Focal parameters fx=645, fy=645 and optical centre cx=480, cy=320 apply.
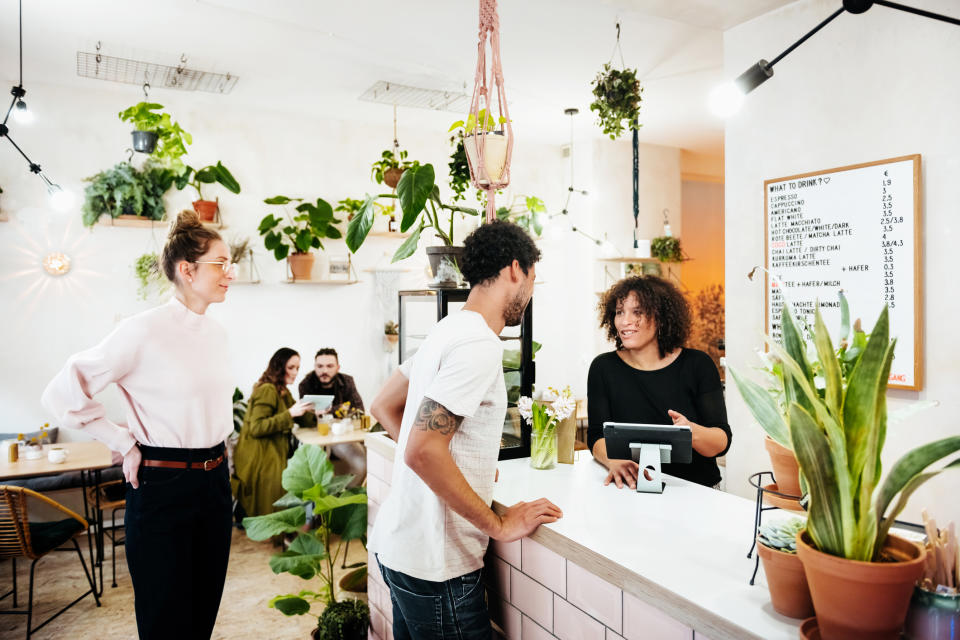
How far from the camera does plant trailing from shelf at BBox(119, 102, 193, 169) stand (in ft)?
14.2

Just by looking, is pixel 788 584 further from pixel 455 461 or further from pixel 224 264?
pixel 224 264

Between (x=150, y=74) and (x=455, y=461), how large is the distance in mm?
4239

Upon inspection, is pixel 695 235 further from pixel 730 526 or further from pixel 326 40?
pixel 730 526

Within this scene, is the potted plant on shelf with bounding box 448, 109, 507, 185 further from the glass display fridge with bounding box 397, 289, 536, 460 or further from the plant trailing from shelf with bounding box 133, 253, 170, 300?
the plant trailing from shelf with bounding box 133, 253, 170, 300

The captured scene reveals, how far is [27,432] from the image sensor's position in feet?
15.6

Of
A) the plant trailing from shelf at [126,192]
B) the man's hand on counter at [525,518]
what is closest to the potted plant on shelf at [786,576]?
the man's hand on counter at [525,518]

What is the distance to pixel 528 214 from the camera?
16.4 feet

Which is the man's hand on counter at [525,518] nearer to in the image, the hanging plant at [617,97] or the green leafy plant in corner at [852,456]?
the green leafy plant in corner at [852,456]

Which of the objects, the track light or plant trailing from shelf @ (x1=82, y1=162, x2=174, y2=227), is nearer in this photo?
the track light

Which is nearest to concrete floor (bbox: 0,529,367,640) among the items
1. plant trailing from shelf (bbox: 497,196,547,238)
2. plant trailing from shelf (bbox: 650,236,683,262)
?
plant trailing from shelf (bbox: 497,196,547,238)

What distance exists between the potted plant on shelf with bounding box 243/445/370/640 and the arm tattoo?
1.39 metres

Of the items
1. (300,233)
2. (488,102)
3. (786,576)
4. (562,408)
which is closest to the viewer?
(786,576)

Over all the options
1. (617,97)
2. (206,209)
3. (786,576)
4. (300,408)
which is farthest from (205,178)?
(786,576)

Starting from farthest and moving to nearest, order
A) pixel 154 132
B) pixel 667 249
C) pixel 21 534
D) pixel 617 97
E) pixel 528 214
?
1. pixel 667 249
2. pixel 528 214
3. pixel 154 132
4. pixel 617 97
5. pixel 21 534
